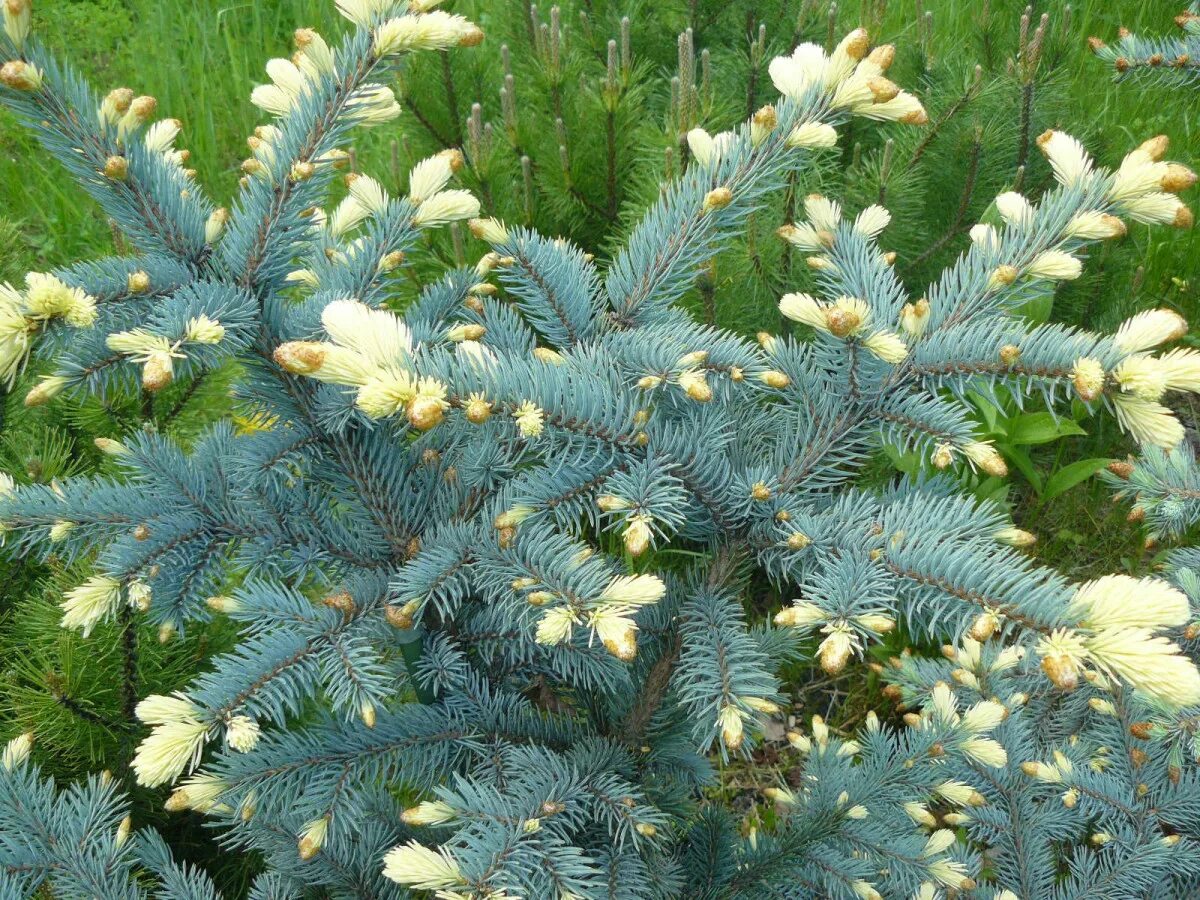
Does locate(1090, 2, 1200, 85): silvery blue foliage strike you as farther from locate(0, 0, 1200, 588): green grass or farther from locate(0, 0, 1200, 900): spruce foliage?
locate(0, 0, 1200, 900): spruce foliage

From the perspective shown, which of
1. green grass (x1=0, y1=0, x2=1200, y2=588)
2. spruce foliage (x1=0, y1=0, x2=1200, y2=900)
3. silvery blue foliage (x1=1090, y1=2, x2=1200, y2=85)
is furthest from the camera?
green grass (x1=0, y1=0, x2=1200, y2=588)

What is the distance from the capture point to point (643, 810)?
1.16 metres

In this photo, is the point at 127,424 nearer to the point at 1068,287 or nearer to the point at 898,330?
the point at 898,330

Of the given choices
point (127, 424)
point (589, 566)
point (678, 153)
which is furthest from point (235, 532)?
point (678, 153)

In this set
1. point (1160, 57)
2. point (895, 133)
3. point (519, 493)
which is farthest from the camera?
point (895, 133)

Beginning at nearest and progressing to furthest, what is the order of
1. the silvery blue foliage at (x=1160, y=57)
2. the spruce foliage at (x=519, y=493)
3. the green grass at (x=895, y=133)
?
the spruce foliage at (x=519, y=493) → the silvery blue foliage at (x=1160, y=57) → the green grass at (x=895, y=133)

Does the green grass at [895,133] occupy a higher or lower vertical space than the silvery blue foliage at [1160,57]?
lower

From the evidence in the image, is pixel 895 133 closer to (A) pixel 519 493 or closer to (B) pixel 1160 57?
(B) pixel 1160 57

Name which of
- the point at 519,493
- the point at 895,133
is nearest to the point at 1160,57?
the point at 895,133

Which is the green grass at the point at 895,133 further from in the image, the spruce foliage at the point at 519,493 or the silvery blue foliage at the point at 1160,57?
the spruce foliage at the point at 519,493

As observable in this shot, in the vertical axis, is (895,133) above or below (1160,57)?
below

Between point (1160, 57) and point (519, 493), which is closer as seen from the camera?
point (519, 493)

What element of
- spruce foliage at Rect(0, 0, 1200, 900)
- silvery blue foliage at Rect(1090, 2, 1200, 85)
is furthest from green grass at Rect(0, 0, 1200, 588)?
spruce foliage at Rect(0, 0, 1200, 900)

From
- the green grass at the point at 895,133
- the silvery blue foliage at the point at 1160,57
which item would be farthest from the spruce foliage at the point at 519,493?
the silvery blue foliage at the point at 1160,57
